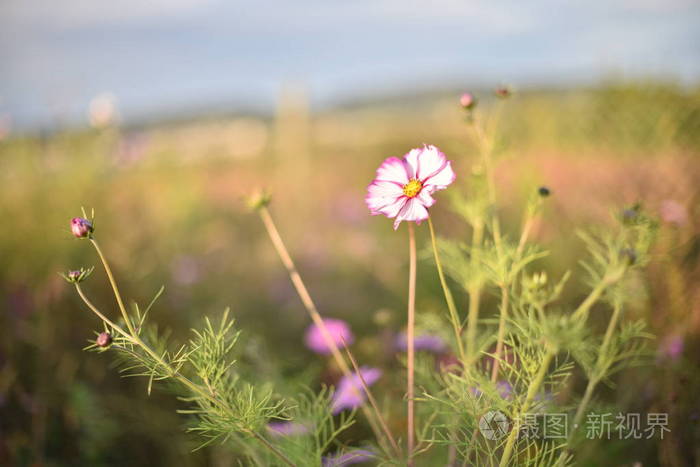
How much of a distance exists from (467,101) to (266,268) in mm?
2498

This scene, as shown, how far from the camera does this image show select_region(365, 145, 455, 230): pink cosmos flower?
1.97 ft

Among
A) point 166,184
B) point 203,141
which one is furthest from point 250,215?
point 166,184

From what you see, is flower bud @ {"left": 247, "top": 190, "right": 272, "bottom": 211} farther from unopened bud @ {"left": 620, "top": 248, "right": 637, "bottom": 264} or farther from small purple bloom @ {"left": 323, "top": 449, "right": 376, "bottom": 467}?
unopened bud @ {"left": 620, "top": 248, "right": 637, "bottom": 264}

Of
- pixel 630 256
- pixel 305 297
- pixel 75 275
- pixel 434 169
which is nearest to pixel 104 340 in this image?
pixel 75 275

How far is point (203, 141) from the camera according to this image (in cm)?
371

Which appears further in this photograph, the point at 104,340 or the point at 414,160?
the point at 414,160

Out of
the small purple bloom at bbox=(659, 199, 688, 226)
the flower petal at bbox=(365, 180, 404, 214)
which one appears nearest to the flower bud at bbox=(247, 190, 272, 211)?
the flower petal at bbox=(365, 180, 404, 214)

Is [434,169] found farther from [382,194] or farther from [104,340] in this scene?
[104,340]

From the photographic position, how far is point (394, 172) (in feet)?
2.14

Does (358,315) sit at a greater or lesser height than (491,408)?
lesser

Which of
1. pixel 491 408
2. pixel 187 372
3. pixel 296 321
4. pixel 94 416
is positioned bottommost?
pixel 296 321

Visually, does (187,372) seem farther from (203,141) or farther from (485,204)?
(203,141)

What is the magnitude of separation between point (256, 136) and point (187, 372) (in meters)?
10.9

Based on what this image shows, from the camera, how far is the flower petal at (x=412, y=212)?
1.91 feet
